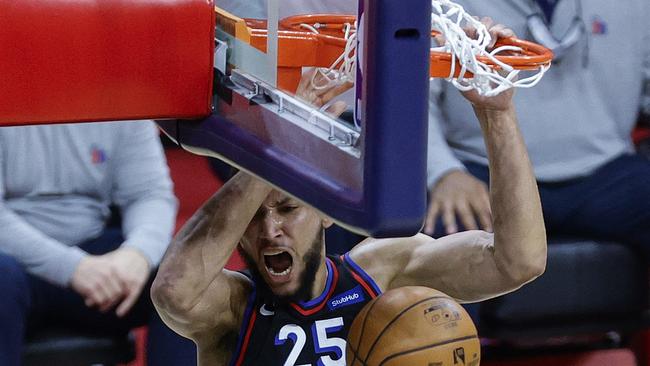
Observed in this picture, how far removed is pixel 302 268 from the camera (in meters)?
2.58

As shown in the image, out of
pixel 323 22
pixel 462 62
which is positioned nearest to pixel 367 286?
pixel 323 22

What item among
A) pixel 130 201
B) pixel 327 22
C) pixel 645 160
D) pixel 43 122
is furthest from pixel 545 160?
pixel 43 122

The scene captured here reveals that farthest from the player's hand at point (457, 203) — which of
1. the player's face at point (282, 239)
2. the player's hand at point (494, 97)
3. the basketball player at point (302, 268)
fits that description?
the player's hand at point (494, 97)

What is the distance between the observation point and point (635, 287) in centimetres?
354

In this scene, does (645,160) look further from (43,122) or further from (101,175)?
(43,122)

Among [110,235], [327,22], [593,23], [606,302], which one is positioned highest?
[327,22]

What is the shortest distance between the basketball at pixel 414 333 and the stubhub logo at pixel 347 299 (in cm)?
32

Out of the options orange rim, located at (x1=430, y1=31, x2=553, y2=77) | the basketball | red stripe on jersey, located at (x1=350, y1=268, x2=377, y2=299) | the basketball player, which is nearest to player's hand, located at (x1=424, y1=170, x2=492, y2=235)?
the basketball player

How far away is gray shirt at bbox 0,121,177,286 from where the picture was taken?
2934 mm

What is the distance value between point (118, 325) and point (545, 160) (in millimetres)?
1286

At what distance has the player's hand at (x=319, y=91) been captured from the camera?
1730 millimetres

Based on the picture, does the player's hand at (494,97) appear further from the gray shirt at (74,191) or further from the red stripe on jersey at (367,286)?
the gray shirt at (74,191)

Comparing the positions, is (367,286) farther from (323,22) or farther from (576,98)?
(576,98)

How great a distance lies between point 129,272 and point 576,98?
4.52 feet
